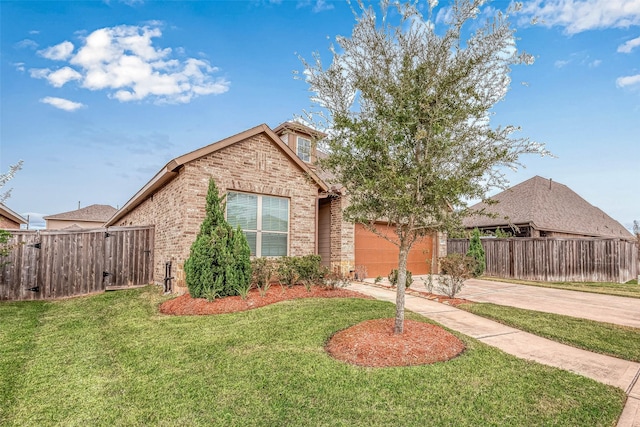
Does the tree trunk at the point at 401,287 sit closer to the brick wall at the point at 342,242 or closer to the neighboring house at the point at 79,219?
the brick wall at the point at 342,242

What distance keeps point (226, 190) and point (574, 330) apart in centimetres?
859

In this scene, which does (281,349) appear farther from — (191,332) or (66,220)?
(66,220)

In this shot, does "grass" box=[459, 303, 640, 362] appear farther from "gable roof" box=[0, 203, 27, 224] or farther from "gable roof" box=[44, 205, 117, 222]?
"gable roof" box=[44, 205, 117, 222]

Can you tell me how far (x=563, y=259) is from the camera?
14.9 m

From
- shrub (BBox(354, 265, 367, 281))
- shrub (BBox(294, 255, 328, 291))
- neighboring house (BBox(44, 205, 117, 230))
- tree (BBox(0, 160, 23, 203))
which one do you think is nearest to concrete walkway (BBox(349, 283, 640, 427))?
shrub (BBox(294, 255, 328, 291))

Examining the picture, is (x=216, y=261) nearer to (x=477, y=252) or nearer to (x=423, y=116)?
(x=423, y=116)

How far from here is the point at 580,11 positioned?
9.17 meters

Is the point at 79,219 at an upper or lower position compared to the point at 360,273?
upper

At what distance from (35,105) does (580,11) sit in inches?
707

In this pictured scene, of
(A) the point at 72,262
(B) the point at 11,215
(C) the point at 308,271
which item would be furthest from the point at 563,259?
(B) the point at 11,215

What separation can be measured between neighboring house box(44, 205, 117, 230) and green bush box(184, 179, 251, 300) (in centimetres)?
3126

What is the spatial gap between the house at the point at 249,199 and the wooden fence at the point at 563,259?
7660mm

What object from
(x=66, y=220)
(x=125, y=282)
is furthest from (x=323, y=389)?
(x=66, y=220)

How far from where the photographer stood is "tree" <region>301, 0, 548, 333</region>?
4.48 m
